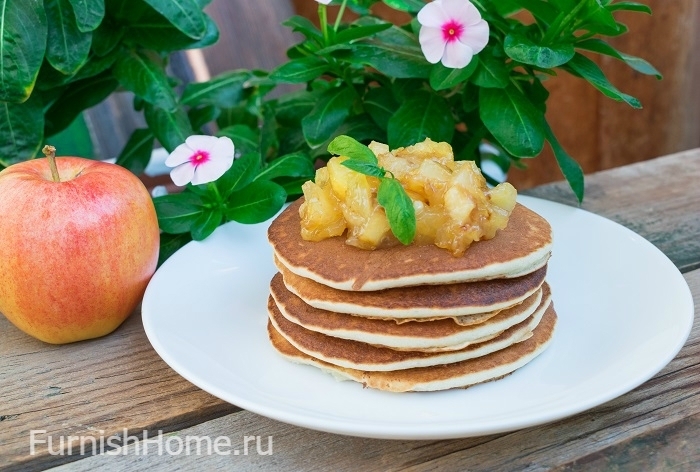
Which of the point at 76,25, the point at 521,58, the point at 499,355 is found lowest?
the point at 499,355

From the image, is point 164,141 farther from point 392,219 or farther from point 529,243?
point 529,243

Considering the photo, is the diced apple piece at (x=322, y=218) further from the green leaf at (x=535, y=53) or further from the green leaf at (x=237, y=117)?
the green leaf at (x=237, y=117)

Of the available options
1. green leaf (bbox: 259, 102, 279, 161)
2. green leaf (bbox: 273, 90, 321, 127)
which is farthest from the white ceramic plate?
green leaf (bbox: 273, 90, 321, 127)

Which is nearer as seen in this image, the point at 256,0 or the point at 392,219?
the point at 392,219

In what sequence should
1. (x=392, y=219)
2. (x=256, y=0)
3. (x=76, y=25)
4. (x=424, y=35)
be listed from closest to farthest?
1. (x=392, y=219)
2. (x=424, y=35)
3. (x=76, y=25)
4. (x=256, y=0)

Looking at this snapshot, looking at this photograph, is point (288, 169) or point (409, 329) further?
point (288, 169)

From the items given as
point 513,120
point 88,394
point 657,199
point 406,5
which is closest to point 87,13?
point 406,5

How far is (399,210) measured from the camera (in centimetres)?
95

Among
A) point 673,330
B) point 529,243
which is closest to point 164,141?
point 529,243

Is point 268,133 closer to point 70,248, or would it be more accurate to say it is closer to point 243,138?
point 243,138

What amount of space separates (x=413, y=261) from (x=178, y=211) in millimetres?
583

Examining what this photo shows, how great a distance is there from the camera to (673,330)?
0.96 m

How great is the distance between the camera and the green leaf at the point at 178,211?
134 cm

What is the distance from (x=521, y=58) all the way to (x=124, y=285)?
787 mm
